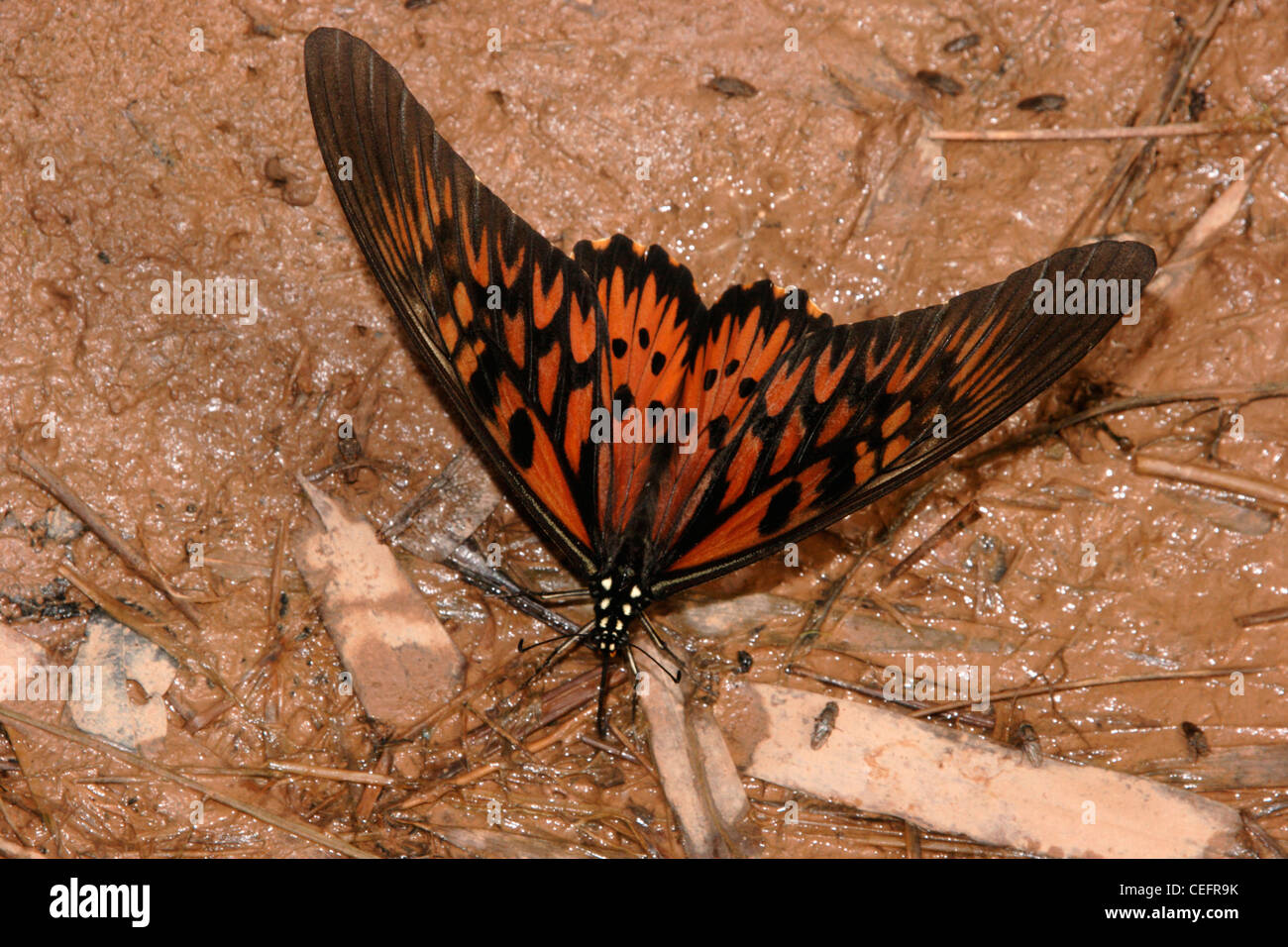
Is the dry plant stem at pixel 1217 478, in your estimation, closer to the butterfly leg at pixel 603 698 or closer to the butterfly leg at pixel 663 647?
the butterfly leg at pixel 663 647

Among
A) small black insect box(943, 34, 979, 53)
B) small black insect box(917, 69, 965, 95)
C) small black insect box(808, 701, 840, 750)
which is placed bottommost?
small black insect box(808, 701, 840, 750)

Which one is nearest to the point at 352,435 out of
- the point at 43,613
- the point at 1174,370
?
the point at 43,613

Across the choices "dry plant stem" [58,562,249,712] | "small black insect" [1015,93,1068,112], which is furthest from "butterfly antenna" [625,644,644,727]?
"small black insect" [1015,93,1068,112]

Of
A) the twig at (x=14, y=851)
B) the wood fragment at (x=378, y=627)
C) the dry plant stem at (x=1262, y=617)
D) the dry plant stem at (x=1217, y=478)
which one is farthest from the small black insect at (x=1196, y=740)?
the twig at (x=14, y=851)

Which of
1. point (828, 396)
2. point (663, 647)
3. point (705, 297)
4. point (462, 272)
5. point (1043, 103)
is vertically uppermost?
point (1043, 103)

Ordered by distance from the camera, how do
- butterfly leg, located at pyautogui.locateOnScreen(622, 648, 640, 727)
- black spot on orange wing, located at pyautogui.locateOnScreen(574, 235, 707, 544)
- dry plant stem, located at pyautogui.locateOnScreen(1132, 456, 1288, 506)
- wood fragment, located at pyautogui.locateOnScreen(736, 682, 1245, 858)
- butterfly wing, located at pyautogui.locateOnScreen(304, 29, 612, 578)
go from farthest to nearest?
dry plant stem, located at pyautogui.locateOnScreen(1132, 456, 1288, 506) < butterfly leg, located at pyautogui.locateOnScreen(622, 648, 640, 727) < wood fragment, located at pyautogui.locateOnScreen(736, 682, 1245, 858) < black spot on orange wing, located at pyautogui.locateOnScreen(574, 235, 707, 544) < butterfly wing, located at pyautogui.locateOnScreen(304, 29, 612, 578)

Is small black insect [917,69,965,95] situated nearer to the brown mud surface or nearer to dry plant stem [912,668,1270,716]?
the brown mud surface

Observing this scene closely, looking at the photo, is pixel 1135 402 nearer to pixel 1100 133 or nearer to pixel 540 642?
pixel 1100 133

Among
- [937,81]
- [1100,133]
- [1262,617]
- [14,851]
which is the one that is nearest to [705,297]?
[937,81]
